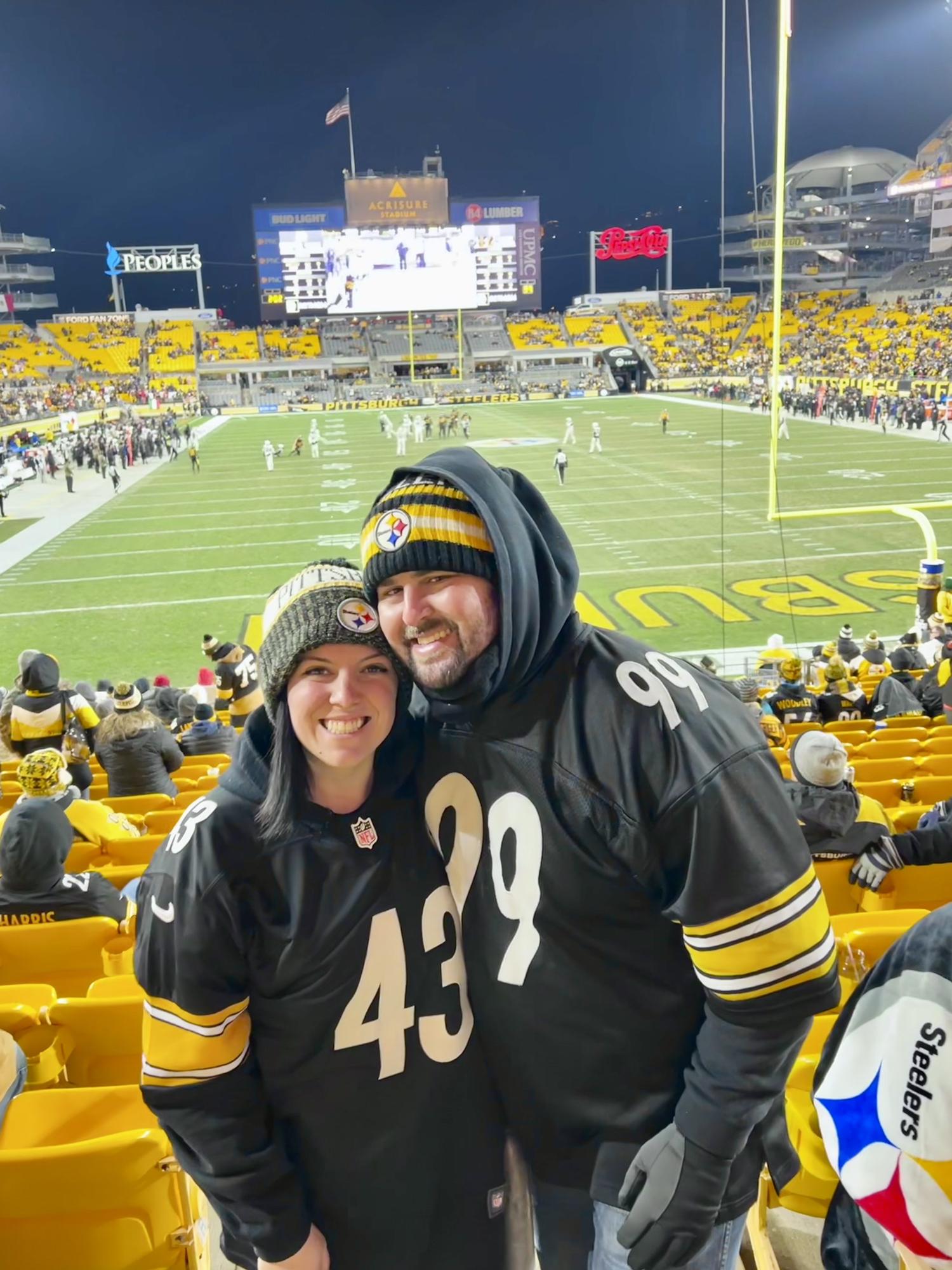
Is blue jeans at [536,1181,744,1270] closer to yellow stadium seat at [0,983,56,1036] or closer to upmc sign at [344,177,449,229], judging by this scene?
yellow stadium seat at [0,983,56,1036]

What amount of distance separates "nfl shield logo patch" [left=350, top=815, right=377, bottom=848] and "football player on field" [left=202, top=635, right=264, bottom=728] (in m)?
4.71

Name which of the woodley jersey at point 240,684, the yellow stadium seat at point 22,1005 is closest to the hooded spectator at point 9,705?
the woodley jersey at point 240,684

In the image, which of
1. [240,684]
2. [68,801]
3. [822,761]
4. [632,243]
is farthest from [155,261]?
[822,761]

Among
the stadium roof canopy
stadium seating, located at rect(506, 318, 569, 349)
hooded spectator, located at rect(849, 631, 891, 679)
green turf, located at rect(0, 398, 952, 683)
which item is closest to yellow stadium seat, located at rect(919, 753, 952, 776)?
hooded spectator, located at rect(849, 631, 891, 679)

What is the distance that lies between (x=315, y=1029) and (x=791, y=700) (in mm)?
5066

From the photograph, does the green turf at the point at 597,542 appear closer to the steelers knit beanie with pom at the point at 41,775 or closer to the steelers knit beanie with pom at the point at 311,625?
the steelers knit beanie with pom at the point at 41,775

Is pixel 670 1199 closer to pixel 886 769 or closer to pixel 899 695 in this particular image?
pixel 886 769

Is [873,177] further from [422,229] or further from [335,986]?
[335,986]

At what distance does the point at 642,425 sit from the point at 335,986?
92.5 feet

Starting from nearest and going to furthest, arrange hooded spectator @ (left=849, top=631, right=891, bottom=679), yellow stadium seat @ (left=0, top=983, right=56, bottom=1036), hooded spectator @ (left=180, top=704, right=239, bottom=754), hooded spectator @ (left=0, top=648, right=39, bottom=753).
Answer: yellow stadium seat @ (left=0, top=983, right=56, bottom=1036) < hooded spectator @ (left=0, top=648, right=39, bottom=753) < hooded spectator @ (left=180, top=704, right=239, bottom=754) < hooded spectator @ (left=849, top=631, right=891, bottom=679)

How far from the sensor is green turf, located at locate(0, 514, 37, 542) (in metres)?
16.8

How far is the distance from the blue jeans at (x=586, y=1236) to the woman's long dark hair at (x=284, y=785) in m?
0.81

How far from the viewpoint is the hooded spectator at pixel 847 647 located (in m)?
8.26

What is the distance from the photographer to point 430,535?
139 cm
